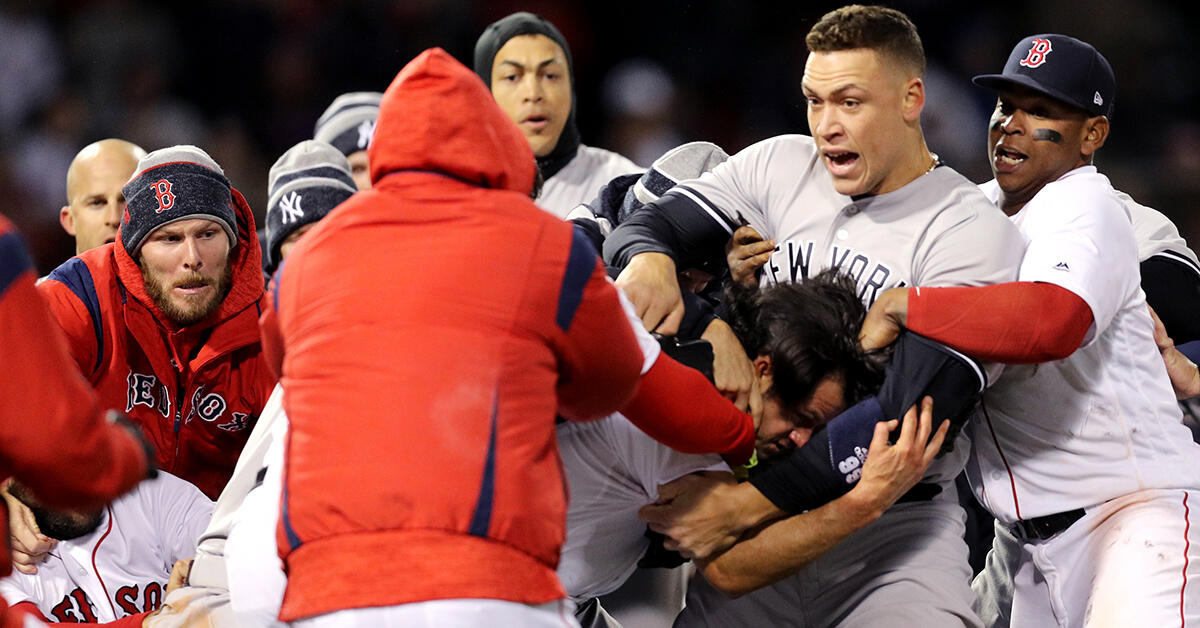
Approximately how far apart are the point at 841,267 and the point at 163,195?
2073mm

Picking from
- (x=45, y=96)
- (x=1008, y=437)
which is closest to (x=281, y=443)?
(x=1008, y=437)

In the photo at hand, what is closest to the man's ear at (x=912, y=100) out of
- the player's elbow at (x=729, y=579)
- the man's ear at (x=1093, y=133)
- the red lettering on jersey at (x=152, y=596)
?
the man's ear at (x=1093, y=133)

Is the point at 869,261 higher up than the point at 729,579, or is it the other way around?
the point at 869,261

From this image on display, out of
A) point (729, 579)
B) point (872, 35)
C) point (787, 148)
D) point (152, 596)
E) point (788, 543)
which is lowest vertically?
point (152, 596)

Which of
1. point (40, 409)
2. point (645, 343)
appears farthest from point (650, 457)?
point (40, 409)

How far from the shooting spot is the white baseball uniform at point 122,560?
11.6ft

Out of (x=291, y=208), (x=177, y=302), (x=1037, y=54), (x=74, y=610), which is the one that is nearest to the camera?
(x=74, y=610)

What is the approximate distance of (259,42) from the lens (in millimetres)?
8406

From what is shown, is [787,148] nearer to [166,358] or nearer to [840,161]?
[840,161]

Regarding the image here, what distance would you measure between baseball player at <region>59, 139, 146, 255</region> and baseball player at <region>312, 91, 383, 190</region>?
1259 millimetres

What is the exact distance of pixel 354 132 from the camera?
6.27 meters

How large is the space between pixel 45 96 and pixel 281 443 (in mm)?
6030

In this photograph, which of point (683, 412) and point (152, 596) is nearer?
point (683, 412)

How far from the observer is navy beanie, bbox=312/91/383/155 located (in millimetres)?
6230
